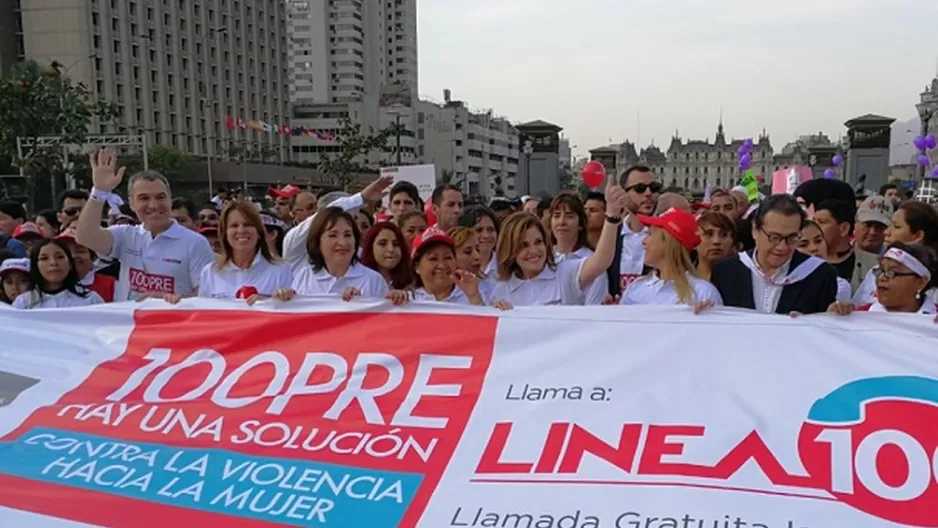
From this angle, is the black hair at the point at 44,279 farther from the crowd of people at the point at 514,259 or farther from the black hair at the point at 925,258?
the black hair at the point at 925,258

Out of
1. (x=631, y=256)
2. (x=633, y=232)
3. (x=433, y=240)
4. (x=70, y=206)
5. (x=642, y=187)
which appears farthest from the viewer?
(x=70, y=206)

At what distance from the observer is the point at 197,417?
11.1 feet

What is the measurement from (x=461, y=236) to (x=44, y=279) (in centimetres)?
267

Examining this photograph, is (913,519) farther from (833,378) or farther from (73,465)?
(73,465)

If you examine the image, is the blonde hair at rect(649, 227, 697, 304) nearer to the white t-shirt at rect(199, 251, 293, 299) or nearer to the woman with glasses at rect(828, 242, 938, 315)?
the woman with glasses at rect(828, 242, 938, 315)

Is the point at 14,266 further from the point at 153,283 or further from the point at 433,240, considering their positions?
the point at 433,240

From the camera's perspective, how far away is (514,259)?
4.52m

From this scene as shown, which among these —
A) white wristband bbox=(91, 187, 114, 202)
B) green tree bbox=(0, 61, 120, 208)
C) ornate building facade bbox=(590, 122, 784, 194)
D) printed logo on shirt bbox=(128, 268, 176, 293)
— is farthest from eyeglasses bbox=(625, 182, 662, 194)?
ornate building facade bbox=(590, 122, 784, 194)

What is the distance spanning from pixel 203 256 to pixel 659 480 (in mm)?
3556

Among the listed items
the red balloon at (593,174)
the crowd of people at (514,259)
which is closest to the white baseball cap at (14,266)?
the crowd of people at (514,259)

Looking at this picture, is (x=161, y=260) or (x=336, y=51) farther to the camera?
(x=336, y=51)

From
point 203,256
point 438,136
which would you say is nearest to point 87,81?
point 438,136

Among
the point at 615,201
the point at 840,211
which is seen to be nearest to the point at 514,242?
the point at 615,201

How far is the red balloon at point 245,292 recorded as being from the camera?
4.32 m
